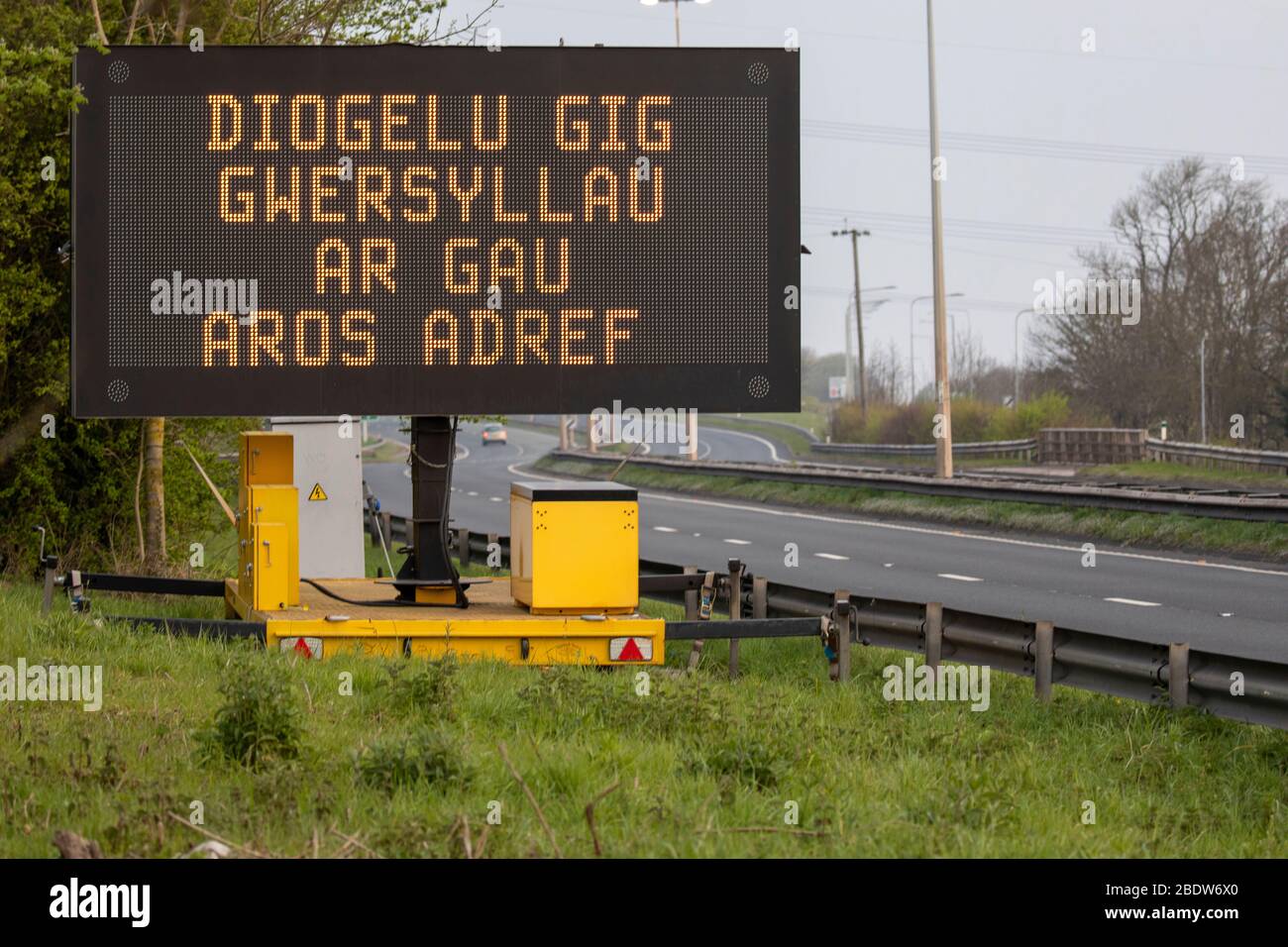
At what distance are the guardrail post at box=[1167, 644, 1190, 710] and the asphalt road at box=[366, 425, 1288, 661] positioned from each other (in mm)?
4349

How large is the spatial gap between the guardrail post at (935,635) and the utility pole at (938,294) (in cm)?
2199

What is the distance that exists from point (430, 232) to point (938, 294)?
85.1 ft

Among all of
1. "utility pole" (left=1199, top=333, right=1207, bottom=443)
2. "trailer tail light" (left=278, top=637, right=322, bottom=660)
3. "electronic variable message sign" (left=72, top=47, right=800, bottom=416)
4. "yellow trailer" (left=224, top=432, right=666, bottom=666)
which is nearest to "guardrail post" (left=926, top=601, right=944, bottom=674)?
"electronic variable message sign" (left=72, top=47, right=800, bottom=416)

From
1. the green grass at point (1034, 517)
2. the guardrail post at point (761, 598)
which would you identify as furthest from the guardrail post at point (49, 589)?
the green grass at point (1034, 517)

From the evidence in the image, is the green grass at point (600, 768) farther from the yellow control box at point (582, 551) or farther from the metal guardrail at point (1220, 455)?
the metal guardrail at point (1220, 455)

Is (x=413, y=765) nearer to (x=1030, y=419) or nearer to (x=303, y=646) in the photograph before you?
(x=303, y=646)

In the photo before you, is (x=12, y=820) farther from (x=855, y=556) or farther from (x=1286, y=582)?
(x=855, y=556)

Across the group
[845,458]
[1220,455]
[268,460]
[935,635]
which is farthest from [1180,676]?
[845,458]

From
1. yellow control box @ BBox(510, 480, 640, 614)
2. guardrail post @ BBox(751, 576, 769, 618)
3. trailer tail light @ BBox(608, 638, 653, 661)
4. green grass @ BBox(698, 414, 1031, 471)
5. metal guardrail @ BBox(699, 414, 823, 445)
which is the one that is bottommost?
trailer tail light @ BBox(608, 638, 653, 661)

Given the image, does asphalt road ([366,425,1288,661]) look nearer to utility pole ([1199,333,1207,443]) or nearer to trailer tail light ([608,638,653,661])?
trailer tail light ([608,638,653,661])

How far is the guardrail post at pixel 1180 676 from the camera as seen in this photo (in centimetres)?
984

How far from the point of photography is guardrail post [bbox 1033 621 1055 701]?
10836 mm

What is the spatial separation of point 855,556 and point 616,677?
1375 cm
